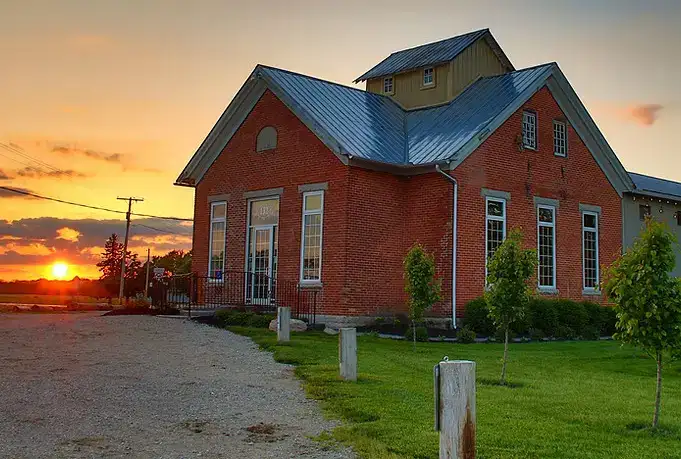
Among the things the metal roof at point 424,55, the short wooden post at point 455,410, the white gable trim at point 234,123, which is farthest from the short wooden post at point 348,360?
the metal roof at point 424,55

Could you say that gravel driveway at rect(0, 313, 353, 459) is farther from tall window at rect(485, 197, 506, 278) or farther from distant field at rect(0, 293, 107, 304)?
distant field at rect(0, 293, 107, 304)

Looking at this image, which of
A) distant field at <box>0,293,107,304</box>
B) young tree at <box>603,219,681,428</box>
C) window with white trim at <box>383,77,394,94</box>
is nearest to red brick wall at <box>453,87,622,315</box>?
window with white trim at <box>383,77,394,94</box>

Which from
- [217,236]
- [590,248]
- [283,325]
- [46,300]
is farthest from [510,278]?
[46,300]

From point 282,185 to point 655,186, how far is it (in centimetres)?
1639

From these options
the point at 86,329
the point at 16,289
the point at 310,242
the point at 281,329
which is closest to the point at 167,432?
the point at 281,329

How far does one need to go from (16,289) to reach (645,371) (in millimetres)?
72321

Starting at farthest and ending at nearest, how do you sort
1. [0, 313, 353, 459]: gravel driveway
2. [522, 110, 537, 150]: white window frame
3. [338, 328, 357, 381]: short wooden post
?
[522, 110, 537, 150]: white window frame → [338, 328, 357, 381]: short wooden post → [0, 313, 353, 459]: gravel driveway

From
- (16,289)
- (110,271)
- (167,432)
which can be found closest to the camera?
(167,432)

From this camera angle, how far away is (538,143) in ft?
75.7

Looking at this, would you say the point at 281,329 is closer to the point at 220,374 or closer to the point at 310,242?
the point at 220,374

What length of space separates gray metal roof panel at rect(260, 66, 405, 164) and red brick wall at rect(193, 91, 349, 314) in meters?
0.55

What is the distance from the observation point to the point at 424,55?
26.3m

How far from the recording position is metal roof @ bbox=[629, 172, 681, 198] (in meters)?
27.3

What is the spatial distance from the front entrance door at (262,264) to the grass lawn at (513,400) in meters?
5.77
